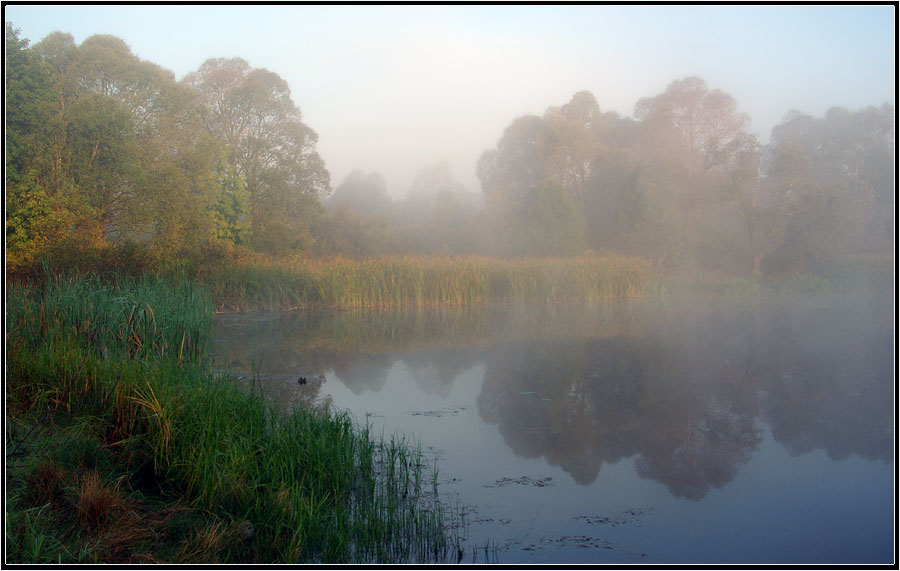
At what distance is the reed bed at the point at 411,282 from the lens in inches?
543

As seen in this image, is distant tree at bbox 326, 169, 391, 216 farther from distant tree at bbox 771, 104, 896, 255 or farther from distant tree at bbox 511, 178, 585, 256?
distant tree at bbox 771, 104, 896, 255

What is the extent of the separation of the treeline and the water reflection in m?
4.75

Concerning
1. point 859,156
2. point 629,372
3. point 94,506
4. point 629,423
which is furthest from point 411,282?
point 859,156

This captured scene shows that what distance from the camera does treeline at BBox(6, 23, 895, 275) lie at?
13633 millimetres

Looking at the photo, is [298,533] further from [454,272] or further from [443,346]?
[454,272]

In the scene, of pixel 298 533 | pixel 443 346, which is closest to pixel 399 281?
pixel 443 346

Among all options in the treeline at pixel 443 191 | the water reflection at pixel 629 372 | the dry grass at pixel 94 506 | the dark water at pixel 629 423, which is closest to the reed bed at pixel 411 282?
the water reflection at pixel 629 372

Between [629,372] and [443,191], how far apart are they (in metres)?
20.9

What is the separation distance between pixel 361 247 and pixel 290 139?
426cm

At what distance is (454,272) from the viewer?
15680 mm

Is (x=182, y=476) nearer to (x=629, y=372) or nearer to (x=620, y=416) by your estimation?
(x=620, y=416)

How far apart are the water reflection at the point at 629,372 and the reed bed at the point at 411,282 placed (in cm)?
102

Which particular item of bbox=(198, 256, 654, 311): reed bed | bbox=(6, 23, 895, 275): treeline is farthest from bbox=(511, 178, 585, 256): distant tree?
bbox=(198, 256, 654, 311): reed bed

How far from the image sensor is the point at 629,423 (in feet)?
18.5
